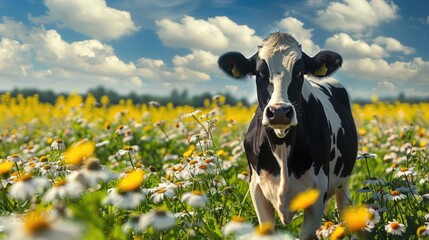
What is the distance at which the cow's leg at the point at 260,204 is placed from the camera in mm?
4402

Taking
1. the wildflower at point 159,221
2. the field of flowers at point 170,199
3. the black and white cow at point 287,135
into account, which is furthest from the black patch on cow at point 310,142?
the wildflower at point 159,221

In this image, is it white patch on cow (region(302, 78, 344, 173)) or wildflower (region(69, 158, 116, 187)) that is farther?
white patch on cow (region(302, 78, 344, 173))

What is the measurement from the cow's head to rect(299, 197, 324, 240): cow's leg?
0.62 m

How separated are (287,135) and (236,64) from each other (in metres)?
0.73

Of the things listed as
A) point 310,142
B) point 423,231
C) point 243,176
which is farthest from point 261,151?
point 243,176

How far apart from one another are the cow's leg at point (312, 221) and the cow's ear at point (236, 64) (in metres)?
1.13

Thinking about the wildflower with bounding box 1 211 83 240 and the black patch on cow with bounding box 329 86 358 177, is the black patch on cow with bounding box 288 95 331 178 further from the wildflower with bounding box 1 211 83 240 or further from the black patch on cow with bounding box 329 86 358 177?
the wildflower with bounding box 1 211 83 240

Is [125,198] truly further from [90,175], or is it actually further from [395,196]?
[395,196]

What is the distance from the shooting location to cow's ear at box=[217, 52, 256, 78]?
4.46 m

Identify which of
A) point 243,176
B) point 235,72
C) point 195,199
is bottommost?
point 243,176

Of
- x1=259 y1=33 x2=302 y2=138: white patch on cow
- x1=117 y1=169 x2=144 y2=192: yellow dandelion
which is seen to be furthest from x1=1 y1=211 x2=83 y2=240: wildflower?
x1=259 y1=33 x2=302 y2=138: white patch on cow

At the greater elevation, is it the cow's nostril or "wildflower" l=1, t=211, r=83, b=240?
the cow's nostril

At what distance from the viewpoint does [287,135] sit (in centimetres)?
420

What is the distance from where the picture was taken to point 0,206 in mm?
→ 4434
